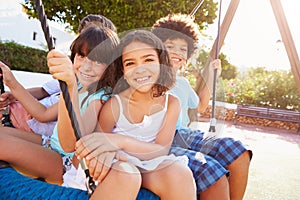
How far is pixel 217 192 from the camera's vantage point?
37.4 inches

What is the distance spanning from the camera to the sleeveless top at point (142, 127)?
3.16 ft

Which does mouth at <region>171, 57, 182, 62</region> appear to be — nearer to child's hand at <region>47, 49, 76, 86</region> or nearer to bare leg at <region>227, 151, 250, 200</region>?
bare leg at <region>227, 151, 250, 200</region>

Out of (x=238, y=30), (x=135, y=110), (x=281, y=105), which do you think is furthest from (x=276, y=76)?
(x=135, y=110)

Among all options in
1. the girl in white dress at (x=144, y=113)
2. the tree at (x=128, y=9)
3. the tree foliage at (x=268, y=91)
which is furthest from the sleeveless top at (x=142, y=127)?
the tree foliage at (x=268, y=91)

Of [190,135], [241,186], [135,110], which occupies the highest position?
[135,110]

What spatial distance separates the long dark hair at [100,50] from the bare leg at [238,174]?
1.47 ft

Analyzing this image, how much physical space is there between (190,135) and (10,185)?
668 mm

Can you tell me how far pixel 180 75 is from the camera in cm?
143

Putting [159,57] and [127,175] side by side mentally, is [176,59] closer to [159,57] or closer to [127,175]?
[159,57]

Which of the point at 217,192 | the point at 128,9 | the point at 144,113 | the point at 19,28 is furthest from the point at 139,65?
the point at 19,28

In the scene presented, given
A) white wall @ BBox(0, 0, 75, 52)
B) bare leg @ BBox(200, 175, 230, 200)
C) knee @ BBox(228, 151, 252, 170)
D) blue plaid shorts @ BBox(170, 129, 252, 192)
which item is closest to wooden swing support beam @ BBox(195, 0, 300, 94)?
blue plaid shorts @ BBox(170, 129, 252, 192)

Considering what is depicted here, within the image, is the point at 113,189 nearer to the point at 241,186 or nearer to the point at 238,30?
the point at 241,186

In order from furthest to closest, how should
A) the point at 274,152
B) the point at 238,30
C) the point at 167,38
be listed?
the point at 274,152 → the point at 238,30 → the point at 167,38

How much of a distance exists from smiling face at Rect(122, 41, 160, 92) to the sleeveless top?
7 cm
